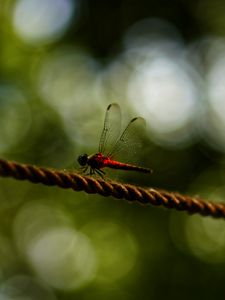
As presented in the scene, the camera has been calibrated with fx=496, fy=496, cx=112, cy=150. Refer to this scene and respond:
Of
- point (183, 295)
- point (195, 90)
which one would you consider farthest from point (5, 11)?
point (183, 295)

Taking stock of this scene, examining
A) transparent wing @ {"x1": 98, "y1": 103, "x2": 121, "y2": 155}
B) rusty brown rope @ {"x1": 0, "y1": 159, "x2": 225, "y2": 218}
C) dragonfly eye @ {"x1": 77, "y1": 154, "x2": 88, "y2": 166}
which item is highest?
rusty brown rope @ {"x1": 0, "y1": 159, "x2": 225, "y2": 218}

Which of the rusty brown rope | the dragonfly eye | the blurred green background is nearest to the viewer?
the rusty brown rope

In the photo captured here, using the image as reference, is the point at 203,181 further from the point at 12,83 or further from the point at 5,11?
the point at 5,11

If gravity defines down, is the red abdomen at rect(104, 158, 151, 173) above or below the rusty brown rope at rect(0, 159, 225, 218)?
below

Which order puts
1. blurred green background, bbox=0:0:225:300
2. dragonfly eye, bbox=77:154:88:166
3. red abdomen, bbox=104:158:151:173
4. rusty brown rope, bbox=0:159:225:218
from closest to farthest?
rusty brown rope, bbox=0:159:225:218 → dragonfly eye, bbox=77:154:88:166 → red abdomen, bbox=104:158:151:173 → blurred green background, bbox=0:0:225:300

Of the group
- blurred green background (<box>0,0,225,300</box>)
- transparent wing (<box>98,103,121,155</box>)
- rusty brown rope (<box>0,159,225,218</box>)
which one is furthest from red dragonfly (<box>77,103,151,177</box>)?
blurred green background (<box>0,0,225,300</box>)

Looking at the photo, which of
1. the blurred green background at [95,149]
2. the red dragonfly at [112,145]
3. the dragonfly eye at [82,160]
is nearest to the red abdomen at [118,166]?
the red dragonfly at [112,145]

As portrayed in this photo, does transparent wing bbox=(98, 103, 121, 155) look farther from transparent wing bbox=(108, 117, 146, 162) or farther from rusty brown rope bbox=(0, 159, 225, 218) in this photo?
rusty brown rope bbox=(0, 159, 225, 218)

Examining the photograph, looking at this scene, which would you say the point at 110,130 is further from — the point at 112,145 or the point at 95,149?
the point at 95,149
